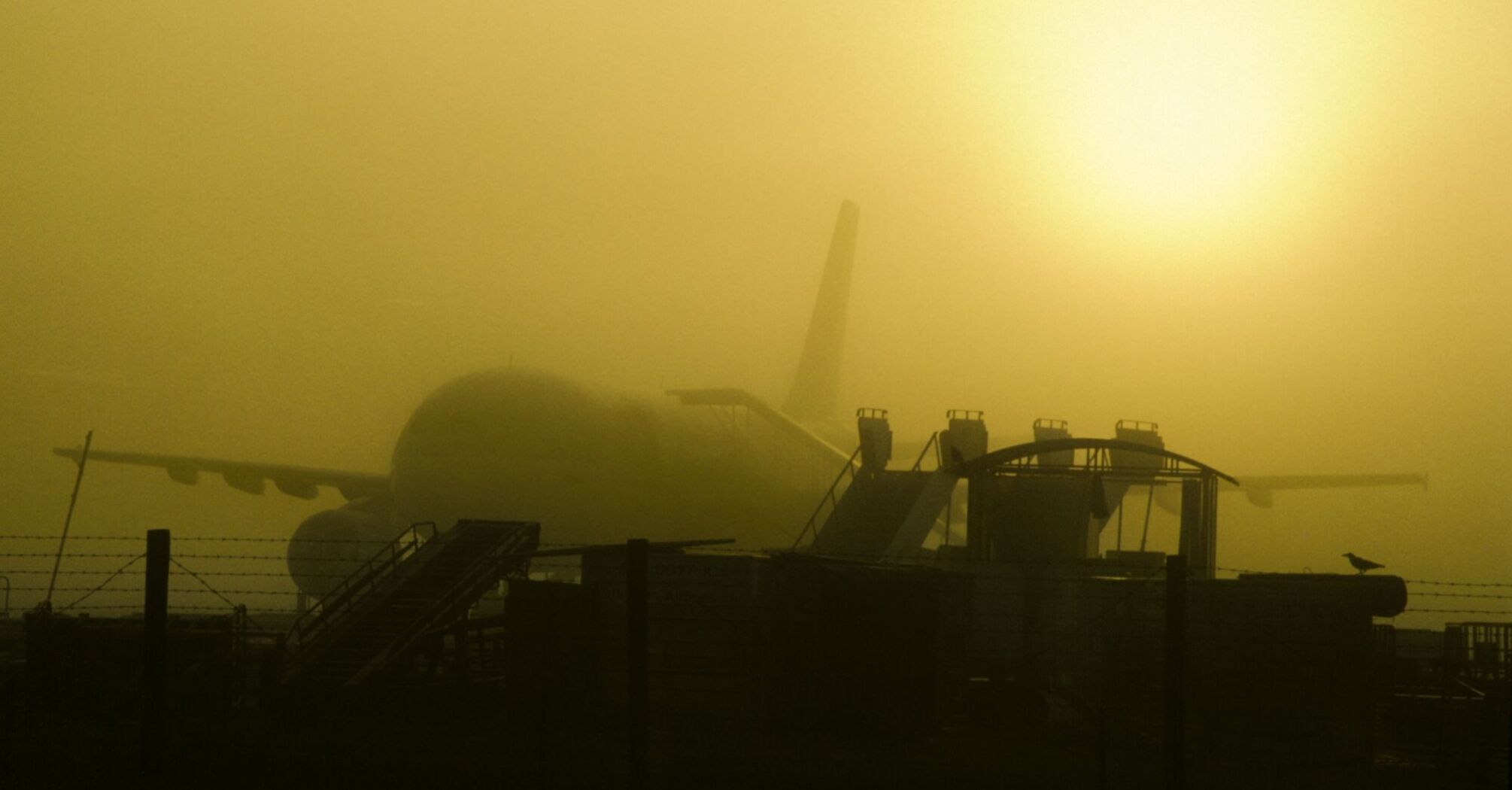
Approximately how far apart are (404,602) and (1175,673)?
1148 cm

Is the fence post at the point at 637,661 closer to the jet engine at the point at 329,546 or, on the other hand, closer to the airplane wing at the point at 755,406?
the jet engine at the point at 329,546

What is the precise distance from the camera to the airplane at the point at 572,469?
36.4 meters

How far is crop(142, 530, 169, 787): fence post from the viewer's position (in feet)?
30.2

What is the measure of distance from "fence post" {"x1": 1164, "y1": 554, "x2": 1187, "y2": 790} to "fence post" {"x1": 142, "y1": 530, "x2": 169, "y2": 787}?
5.87 metres

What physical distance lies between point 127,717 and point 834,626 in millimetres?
7253

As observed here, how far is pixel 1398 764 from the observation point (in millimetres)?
14164

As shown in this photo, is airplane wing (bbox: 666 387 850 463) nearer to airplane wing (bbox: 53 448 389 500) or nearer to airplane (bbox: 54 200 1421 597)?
airplane (bbox: 54 200 1421 597)

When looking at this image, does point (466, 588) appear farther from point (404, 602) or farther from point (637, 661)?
Answer: point (637, 661)

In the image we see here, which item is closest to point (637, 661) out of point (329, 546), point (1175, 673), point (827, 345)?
point (1175, 673)

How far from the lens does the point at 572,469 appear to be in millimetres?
37656

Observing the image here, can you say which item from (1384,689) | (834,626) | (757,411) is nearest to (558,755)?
(834,626)

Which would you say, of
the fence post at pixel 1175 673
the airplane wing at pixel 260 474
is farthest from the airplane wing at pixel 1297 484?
the fence post at pixel 1175 673

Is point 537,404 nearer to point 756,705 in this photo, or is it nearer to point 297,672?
point 297,672

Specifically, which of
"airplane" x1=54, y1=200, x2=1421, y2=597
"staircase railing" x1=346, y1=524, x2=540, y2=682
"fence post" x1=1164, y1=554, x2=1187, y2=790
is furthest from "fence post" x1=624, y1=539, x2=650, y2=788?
"airplane" x1=54, y1=200, x2=1421, y2=597
